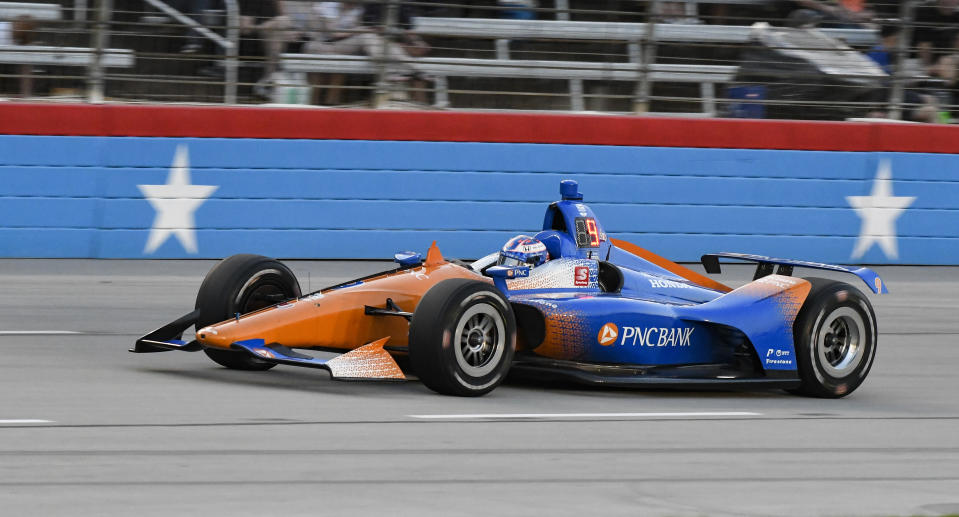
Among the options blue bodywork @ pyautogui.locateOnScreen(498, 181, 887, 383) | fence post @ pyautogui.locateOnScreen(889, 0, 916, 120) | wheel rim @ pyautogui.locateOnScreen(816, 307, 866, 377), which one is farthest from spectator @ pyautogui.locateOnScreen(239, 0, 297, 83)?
wheel rim @ pyautogui.locateOnScreen(816, 307, 866, 377)

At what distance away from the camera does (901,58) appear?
546 inches

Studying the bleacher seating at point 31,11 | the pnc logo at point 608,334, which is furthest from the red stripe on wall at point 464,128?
the pnc logo at point 608,334

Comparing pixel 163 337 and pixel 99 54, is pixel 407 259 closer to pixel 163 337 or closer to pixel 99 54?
pixel 163 337

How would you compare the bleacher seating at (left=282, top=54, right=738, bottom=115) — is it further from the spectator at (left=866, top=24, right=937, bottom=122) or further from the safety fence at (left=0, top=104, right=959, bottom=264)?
the spectator at (left=866, top=24, right=937, bottom=122)

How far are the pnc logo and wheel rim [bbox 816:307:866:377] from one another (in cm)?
126

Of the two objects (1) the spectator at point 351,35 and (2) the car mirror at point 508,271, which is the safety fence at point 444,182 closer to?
(1) the spectator at point 351,35

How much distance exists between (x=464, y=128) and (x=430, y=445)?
759 cm

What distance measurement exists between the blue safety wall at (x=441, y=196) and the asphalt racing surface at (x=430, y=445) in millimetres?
3614

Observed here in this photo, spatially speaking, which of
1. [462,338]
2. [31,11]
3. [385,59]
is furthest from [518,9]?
[462,338]

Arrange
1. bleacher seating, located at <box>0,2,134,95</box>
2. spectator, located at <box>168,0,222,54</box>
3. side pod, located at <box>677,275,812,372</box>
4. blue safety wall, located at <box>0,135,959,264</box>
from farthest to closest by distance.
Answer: spectator, located at <box>168,0,222,54</box> < bleacher seating, located at <box>0,2,134,95</box> < blue safety wall, located at <box>0,135,959,264</box> < side pod, located at <box>677,275,812,372</box>

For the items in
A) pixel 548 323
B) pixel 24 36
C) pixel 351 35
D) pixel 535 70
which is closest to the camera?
pixel 548 323

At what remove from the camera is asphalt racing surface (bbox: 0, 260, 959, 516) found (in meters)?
4.86

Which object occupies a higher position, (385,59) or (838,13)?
(838,13)

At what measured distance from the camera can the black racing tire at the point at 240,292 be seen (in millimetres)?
7316
